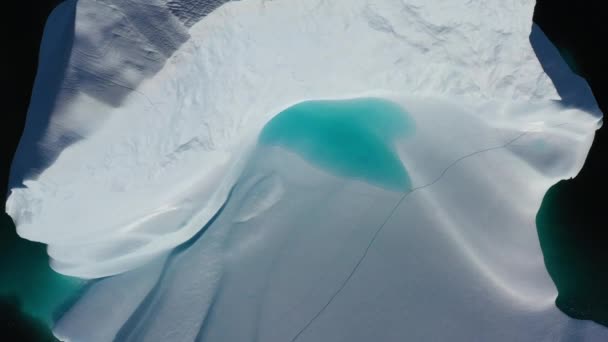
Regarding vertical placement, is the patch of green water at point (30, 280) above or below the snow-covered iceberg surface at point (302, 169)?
below

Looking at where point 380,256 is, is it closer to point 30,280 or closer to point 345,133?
→ point 345,133

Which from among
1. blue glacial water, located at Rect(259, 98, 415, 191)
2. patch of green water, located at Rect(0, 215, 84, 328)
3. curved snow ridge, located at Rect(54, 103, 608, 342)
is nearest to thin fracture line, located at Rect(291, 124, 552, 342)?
curved snow ridge, located at Rect(54, 103, 608, 342)

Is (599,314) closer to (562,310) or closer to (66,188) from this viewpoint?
(562,310)

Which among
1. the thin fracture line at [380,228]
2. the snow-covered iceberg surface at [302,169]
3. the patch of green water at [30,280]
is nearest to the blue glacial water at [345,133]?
the snow-covered iceberg surface at [302,169]

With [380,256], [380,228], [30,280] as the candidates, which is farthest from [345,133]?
[30,280]

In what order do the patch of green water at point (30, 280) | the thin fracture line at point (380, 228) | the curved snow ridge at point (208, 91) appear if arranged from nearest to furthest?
the curved snow ridge at point (208, 91), the thin fracture line at point (380, 228), the patch of green water at point (30, 280)

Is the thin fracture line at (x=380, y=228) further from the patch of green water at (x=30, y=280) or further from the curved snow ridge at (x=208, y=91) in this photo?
the patch of green water at (x=30, y=280)

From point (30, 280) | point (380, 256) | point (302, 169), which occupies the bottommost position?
point (30, 280)

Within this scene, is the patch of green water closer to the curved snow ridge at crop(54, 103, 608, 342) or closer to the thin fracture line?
Answer: the curved snow ridge at crop(54, 103, 608, 342)
